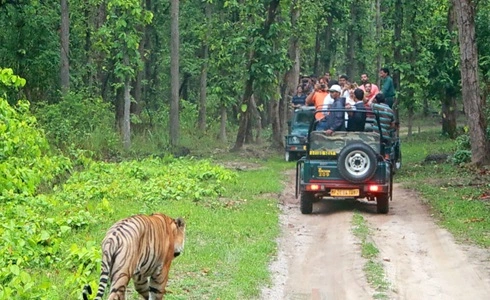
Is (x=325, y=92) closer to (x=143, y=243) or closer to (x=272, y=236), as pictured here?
(x=272, y=236)

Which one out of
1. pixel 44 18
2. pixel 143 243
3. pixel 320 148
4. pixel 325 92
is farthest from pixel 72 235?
pixel 44 18

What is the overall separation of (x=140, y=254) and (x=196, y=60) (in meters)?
29.8

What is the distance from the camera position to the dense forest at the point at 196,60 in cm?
2444

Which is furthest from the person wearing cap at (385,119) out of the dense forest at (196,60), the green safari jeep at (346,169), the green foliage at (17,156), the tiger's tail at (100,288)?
the tiger's tail at (100,288)

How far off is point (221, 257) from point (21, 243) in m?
2.94

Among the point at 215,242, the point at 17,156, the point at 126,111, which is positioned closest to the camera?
the point at 215,242

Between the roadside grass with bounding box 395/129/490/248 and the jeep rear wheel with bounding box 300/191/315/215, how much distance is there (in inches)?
91.9

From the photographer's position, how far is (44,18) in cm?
2730

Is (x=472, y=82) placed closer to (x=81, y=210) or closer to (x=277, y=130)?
(x=277, y=130)

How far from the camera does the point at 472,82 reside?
2164cm

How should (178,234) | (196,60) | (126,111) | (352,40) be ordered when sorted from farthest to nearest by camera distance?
(352,40), (196,60), (126,111), (178,234)

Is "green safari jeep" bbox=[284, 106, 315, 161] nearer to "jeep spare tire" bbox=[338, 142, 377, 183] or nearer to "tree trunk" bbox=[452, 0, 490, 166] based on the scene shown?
"tree trunk" bbox=[452, 0, 490, 166]

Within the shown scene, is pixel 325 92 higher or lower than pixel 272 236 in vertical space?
higher

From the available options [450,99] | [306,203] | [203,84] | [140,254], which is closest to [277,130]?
[203,84]
